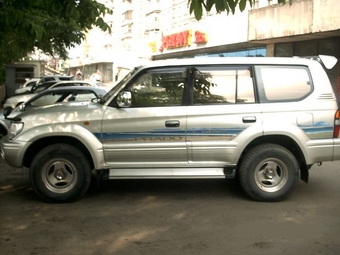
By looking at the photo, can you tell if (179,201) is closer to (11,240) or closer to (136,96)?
(136,96)

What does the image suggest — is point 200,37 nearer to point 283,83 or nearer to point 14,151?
point 283,83

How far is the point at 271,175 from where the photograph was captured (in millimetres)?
5914

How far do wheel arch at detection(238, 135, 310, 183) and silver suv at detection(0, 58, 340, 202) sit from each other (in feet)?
0.06

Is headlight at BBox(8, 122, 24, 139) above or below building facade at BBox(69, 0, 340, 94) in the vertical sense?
below

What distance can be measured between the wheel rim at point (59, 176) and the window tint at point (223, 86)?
6.33 ft

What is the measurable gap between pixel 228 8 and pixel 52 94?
733cm

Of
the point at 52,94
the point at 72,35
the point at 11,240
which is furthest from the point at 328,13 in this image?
the point at 11,240

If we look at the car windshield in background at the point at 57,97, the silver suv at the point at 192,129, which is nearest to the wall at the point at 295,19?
the car windshield in background at the point at 57,97

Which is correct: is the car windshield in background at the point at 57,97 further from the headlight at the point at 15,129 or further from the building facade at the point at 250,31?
the headlight at the point at 15,129

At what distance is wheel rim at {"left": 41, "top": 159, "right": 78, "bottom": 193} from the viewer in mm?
5785

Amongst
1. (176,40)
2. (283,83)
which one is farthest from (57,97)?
(176,40)

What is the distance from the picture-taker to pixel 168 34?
3269cm

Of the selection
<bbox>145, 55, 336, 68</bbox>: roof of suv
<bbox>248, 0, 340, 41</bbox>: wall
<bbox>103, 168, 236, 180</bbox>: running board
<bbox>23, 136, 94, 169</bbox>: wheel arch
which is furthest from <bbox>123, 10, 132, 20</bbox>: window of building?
<bbox>103, 168, 236, 180</bbox>: running board

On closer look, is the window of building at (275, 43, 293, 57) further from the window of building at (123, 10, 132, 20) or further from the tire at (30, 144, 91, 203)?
the window of building at (123, 10, 132, 20)
